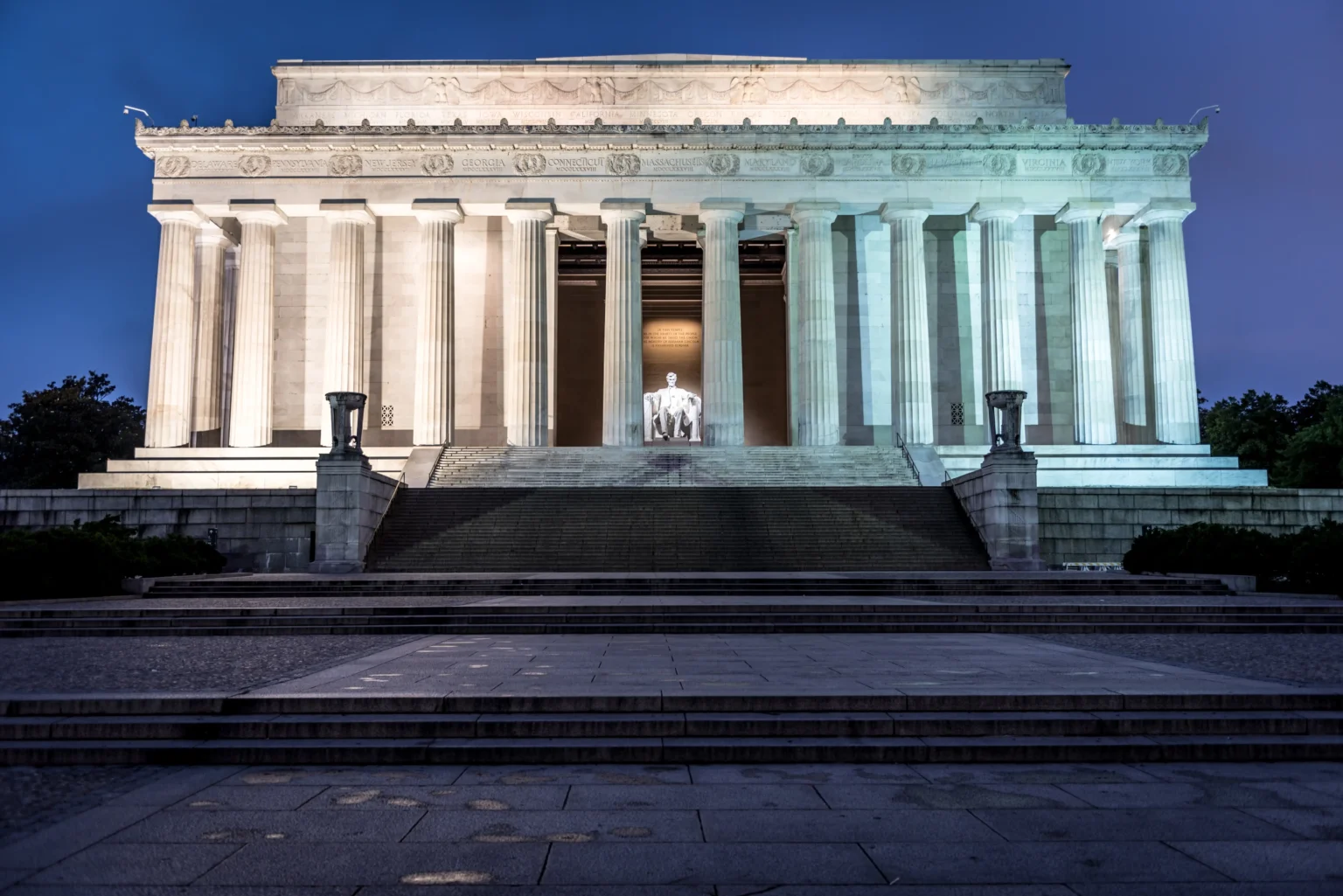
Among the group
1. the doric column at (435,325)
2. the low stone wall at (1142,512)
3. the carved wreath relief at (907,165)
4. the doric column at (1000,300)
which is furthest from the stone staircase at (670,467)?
the carved wreath relief at (907,165)

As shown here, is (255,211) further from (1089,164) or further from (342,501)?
(1089,164)

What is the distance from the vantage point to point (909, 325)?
5178 centimetres

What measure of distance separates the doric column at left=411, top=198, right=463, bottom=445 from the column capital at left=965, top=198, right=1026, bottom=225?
82.8ft

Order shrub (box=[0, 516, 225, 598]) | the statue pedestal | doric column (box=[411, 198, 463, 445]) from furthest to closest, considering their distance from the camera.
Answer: doric column (box=[411, 198, 463, 445])
the statue pedestal
shrub (box=[0, 516, 225, 598])

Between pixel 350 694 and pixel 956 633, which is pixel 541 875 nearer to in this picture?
pixel 350 694

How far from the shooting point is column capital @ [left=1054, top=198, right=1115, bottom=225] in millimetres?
52312

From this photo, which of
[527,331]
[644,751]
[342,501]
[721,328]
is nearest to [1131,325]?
[721,328]

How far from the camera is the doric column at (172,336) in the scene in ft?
166

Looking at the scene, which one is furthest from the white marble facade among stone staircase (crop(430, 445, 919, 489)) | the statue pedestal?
the statue pedestal

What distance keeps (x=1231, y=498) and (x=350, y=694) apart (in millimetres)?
33589

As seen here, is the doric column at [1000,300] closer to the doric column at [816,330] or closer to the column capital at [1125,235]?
the column capital at [1125,235]

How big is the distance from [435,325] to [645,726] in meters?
43.2

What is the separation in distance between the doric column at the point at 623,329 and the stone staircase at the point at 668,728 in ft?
129

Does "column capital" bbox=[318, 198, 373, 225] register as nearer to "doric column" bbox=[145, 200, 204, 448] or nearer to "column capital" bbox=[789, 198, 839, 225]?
"doric column" bbox=[145, 200, 204, 448]
